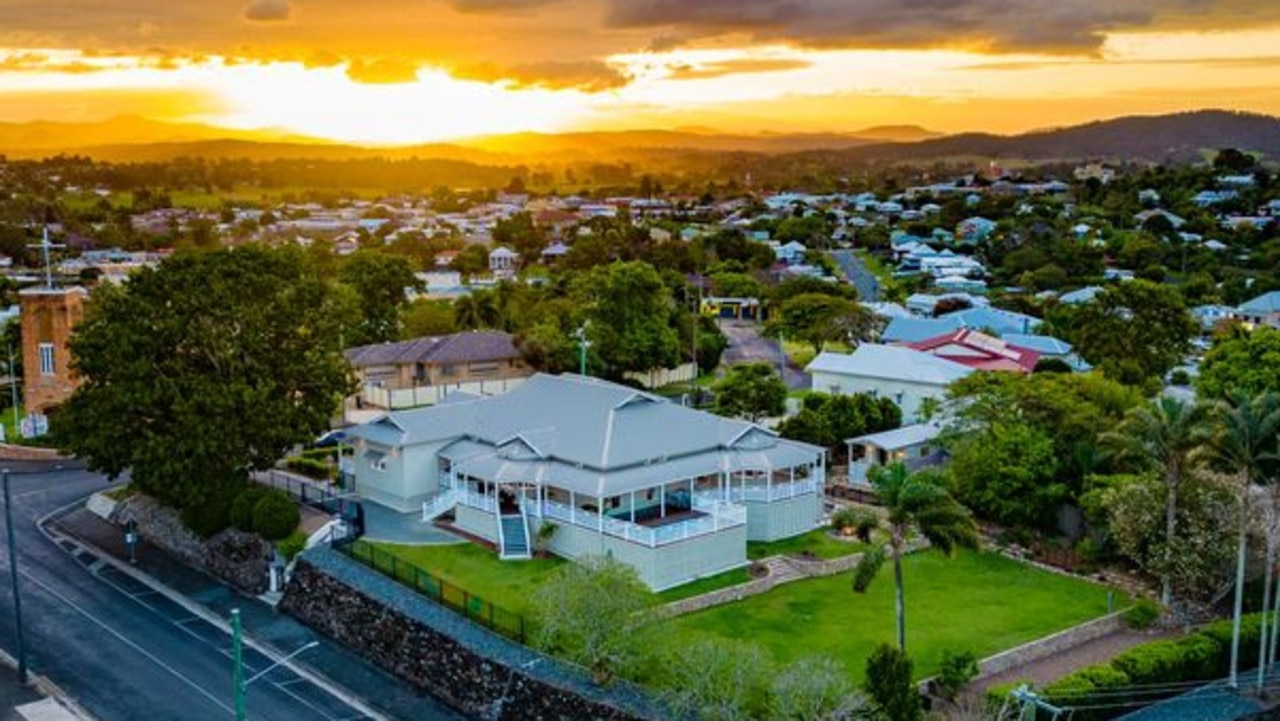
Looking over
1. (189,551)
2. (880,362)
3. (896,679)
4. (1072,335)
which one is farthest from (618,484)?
(1072,335)

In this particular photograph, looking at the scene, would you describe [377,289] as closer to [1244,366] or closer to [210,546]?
[210,546]

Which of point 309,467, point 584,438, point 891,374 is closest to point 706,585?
point 584,438

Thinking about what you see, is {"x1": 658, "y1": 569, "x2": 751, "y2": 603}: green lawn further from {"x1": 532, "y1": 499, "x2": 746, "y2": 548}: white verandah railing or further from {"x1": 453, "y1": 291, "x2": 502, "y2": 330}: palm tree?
{"x1": 453, "y1": 291, "x2": 502, "y2": 330}: palm tree

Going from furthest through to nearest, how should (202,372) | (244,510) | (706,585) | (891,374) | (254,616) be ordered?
(891,374) → (202,372) → (244,510) → (254,616) → (706,585)

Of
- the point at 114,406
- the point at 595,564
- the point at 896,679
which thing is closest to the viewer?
the point at 896,679

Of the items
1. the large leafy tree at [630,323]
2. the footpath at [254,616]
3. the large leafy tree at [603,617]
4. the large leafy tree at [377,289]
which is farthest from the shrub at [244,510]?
the large leafy tree at [377,289]

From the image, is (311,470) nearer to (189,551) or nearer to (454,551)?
Answer: (189,551)
